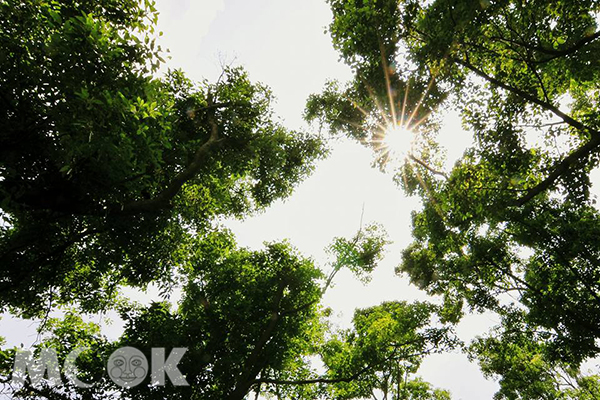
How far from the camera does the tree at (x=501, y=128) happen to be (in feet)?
19.6

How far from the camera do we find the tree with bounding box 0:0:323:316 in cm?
425

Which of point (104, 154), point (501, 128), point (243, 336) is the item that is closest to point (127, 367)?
point (243, 336)

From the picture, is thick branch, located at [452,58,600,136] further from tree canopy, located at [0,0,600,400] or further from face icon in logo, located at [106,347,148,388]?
face icon in logo, located at [106,347,148,388]

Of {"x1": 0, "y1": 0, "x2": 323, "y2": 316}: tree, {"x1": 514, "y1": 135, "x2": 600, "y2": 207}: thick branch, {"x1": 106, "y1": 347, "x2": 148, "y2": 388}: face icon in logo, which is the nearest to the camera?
{"x1": 0, "y1": 0, "x2": 323, "y2": 316}: tree

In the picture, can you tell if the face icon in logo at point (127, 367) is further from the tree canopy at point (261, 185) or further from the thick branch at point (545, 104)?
the thick branch at point (545, 104)

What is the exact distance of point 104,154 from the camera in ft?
14.5

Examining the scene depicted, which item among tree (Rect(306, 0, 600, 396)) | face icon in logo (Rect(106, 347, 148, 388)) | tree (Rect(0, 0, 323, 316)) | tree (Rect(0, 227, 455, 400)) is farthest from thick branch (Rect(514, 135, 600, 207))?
face icon in logo (Rect(106, 347, 148, 388))

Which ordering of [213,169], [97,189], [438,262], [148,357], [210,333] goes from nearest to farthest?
[97,189], [148,357], [210,333], [213,169], [438,262]

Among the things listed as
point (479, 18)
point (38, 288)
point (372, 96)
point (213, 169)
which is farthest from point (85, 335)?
point (479, 18)

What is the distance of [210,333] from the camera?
9.62 metres

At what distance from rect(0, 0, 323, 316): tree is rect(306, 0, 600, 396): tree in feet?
17.2

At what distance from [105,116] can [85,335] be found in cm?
928

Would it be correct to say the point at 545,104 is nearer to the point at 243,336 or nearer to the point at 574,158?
the point at 574,158

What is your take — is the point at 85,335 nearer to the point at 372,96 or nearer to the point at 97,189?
the point at 97,189
